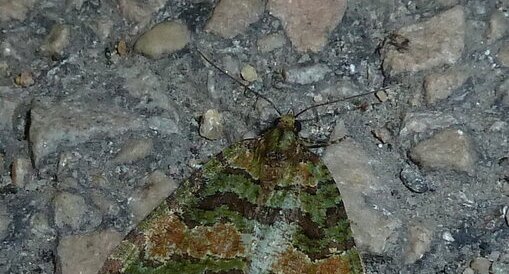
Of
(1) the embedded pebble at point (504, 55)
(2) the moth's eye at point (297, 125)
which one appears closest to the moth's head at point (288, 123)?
(2) the moth's eye at point (297, 125)

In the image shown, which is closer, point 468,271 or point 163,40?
point 468,271

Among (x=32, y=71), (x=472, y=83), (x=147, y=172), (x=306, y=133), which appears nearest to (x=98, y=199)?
(x=147, y=172)

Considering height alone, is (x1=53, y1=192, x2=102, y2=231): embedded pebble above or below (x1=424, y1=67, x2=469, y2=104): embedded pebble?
below

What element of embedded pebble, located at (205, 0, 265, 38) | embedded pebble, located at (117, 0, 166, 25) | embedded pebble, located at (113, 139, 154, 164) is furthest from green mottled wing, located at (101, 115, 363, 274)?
embedded pebble, located at (117, 0, 166, 25)

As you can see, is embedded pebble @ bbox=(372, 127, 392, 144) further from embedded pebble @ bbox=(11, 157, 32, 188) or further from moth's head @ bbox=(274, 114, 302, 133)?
embedded pebble @ bbox=(11, 157, 32, 188)

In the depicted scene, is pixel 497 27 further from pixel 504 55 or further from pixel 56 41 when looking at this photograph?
pixel 56 41

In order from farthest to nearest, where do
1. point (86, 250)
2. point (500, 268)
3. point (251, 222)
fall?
1. point (251, 222)
2. point (86, 250)
3. point (500, 268)

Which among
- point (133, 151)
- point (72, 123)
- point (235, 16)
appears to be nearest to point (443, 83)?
point (235, 16)

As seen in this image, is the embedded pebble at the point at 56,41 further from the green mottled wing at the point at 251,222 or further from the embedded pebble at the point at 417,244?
the embedded pebble at the point at 417,244

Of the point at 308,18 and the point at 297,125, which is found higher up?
the point at 308,18
